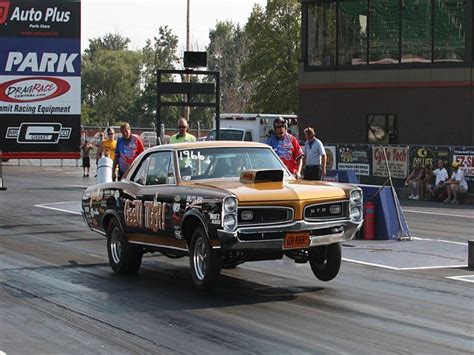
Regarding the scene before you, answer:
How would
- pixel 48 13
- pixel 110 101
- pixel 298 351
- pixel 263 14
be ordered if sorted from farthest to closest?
pixel 110 101, pixel 263 14, pixel 48 13, pixel 298 351

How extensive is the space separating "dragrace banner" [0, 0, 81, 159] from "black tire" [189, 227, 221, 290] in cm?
1534

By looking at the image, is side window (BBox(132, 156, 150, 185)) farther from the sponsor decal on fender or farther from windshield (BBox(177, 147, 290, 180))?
the sponsor decal on fender

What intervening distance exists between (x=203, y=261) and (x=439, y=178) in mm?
18981

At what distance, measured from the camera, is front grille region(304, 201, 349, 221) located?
1053 centimetres

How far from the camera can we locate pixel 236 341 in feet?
27.1

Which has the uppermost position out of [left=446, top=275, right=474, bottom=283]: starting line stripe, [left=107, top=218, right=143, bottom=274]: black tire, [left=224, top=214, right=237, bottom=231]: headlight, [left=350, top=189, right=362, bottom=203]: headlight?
[left=350, top=189, right=362, bottom=203]: headlight

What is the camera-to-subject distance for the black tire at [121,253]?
12.3 meters

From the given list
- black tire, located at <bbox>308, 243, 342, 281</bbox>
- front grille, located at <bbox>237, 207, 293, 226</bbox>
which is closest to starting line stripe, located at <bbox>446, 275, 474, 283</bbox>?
black tire, located at <bbox>308, 243, 342, 281</bbox>

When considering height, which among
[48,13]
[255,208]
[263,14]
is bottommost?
[255,208]

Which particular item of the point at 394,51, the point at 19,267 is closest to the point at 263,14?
the point at 394,51

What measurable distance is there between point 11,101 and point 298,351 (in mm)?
19627

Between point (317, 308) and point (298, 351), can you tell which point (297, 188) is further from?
point (298, 351)

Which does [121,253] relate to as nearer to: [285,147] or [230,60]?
[285,147]

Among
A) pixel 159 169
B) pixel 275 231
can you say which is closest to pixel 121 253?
pixel 159 169
